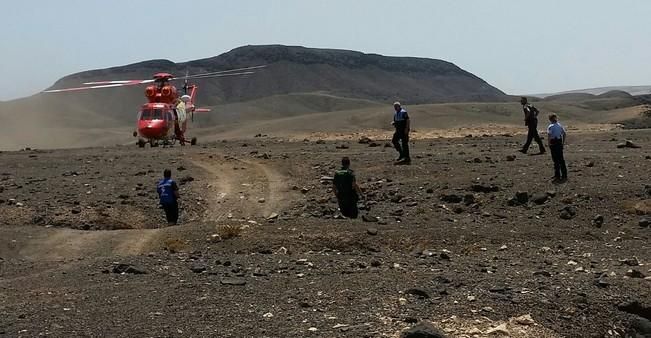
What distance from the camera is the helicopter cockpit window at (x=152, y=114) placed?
3188 cm

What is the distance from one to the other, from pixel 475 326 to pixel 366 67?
467ft

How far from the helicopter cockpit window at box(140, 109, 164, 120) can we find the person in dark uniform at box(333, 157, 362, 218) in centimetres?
1890

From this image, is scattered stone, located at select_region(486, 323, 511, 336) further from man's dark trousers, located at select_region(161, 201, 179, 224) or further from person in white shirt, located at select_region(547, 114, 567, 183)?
person in white shirt, located at select_region(547, 114, 567, 183)

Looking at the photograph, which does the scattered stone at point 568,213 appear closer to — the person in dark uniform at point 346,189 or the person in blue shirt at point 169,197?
the person in dark uniform at point 346,189

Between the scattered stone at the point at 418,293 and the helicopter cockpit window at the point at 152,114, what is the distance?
24555 millimetres

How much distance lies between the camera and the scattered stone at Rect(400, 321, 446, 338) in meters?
7.29

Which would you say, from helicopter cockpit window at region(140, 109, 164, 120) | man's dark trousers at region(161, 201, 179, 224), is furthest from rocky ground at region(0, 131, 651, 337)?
helicopter cockpit window at region(140, 109, 164, 120)

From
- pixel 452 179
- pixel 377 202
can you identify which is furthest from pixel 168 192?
pixel 452 179

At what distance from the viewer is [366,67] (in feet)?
487

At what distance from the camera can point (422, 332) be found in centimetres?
731

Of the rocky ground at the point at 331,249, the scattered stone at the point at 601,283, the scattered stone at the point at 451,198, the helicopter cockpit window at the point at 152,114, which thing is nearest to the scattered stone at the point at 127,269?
the rocky ground at the point at 331,249

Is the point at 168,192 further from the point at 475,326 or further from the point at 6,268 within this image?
the point at 475,326

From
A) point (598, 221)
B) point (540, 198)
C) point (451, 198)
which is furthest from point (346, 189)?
point (598, 221)

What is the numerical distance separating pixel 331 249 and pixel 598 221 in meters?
5.06
